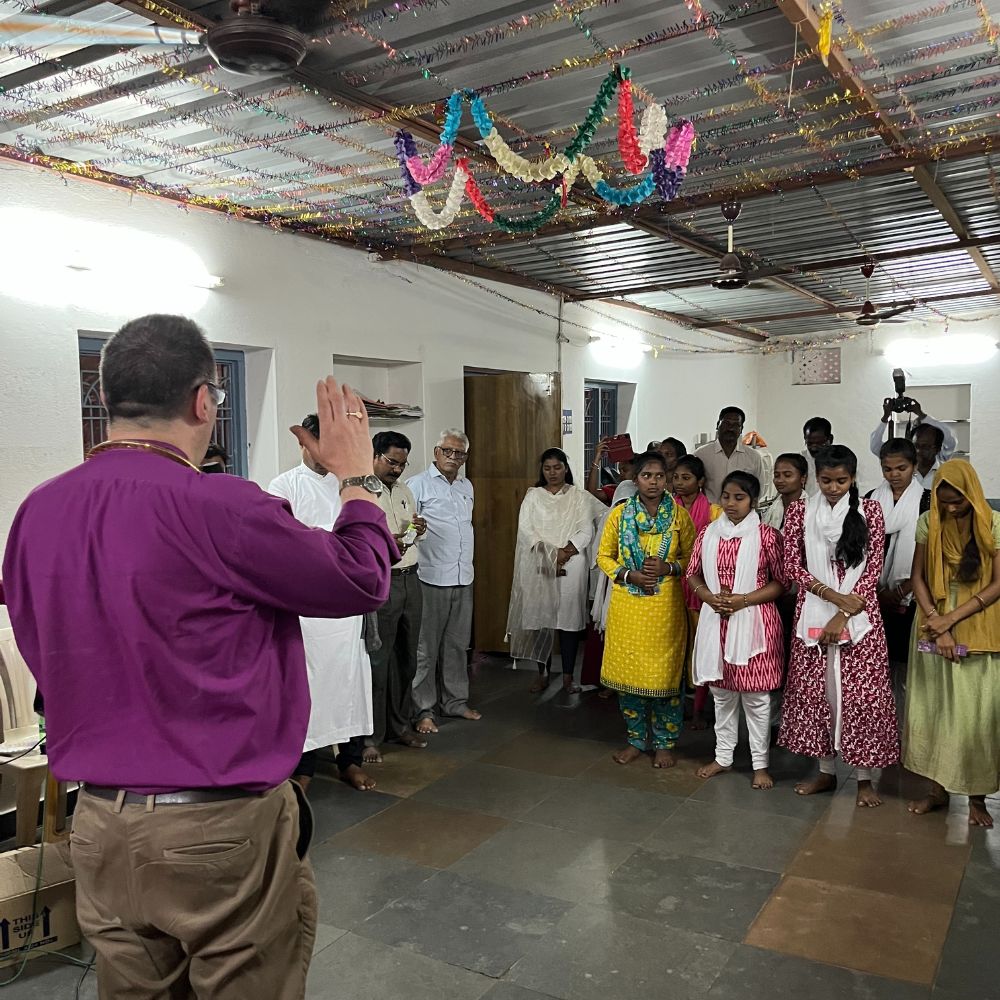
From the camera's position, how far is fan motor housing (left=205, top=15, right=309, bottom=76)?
2350mm

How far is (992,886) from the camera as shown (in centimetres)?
297

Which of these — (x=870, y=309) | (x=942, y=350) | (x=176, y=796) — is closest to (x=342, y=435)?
(x=176, y=796)

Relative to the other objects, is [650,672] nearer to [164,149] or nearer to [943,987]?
[943,987]

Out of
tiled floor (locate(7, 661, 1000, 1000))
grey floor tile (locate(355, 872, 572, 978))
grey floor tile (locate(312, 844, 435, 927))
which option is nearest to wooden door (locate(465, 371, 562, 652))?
tiled floor (locate(7, 661, 1000, 1000))

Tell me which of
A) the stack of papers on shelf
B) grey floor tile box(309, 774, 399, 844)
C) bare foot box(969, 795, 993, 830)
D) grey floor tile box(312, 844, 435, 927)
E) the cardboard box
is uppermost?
the stack of papers on shelf

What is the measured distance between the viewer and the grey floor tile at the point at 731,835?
325cm

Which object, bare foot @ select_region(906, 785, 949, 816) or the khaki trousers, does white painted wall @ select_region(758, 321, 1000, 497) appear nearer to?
bare foot @ select_region(906, 785, 949, 816)

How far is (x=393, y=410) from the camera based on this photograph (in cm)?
542

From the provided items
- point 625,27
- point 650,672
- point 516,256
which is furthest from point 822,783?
point 516,256

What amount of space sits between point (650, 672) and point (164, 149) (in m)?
2.97

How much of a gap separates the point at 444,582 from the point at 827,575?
1.95 meters

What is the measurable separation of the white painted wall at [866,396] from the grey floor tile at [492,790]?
8082 millimetres

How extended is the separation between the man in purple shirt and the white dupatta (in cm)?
268

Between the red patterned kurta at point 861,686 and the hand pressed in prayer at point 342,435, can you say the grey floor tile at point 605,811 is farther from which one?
the hand pressed in prayer at point 342,435
